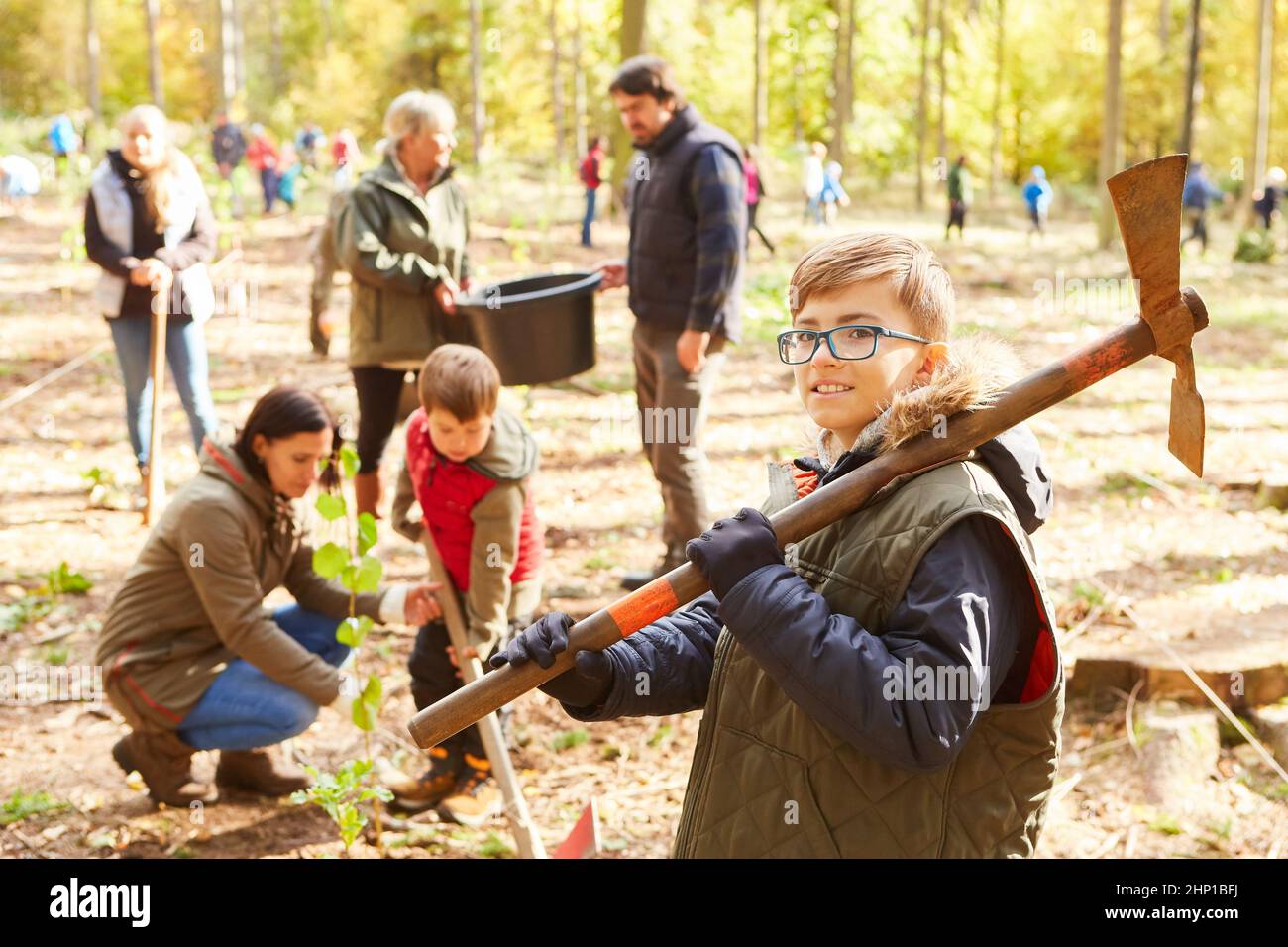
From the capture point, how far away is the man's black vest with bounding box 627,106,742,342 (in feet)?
15.8

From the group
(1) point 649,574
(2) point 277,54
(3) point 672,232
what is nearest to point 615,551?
(1) point 649,574

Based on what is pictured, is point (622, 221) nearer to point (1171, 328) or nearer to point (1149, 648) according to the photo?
point (1149, 648)

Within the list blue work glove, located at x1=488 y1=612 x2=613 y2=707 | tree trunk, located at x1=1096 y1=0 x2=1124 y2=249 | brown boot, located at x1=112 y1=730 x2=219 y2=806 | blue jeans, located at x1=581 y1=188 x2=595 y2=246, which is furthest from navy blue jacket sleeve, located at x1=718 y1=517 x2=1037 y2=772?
tree trunk, located at x1=1096 y1=0 x2=1124 y2=249

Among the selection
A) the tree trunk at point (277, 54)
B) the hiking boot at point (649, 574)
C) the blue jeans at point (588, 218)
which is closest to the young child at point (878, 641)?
the hiking boot at point (649, 574)

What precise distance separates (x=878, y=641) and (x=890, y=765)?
0.54 ft

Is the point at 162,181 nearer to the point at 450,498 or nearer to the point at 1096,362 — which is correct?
the point at 450,498

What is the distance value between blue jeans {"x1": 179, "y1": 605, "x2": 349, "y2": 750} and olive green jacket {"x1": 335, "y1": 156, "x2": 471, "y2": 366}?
1897mm

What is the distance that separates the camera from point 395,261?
16.6ft

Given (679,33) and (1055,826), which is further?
(679,33)
